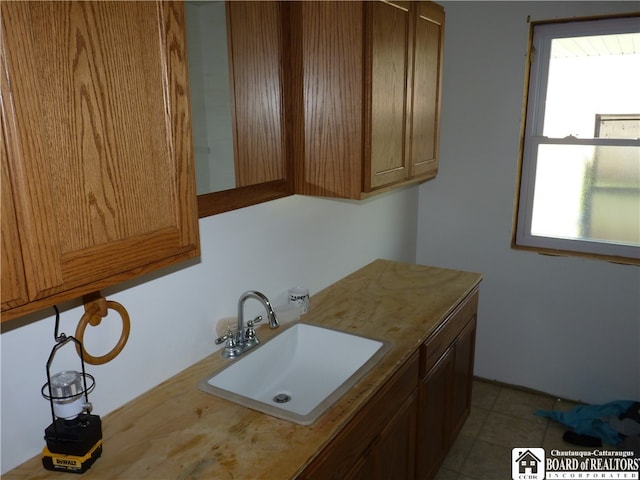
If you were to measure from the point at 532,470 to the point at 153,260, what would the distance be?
94.2 inches

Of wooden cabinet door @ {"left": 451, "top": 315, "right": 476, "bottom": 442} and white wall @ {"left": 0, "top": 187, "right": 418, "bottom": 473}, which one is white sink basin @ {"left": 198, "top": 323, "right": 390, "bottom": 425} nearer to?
white wall @ {"left": 0, "top": 187, "right": 418, "bottom": 473}

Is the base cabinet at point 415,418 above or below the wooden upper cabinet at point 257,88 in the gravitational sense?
below

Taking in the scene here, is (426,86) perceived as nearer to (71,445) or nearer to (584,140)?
(584,140)

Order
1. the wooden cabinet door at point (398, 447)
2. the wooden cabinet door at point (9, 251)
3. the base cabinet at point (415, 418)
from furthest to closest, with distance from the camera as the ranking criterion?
the wooden cabinet door at point (398, 447)
the base cabinet at point (415, 418)
the wooden cabinet door at point (9, 251)

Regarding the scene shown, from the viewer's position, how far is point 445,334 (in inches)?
87.4

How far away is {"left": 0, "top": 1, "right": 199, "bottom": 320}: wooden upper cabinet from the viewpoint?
0.86 meters

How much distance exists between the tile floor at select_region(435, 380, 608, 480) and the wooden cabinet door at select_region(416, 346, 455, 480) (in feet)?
1.01

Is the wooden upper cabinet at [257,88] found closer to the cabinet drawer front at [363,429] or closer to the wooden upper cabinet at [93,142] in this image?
the wooden upper cabinet at [93,142]

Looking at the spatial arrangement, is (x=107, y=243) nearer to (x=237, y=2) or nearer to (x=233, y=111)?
(x=233, y=111)

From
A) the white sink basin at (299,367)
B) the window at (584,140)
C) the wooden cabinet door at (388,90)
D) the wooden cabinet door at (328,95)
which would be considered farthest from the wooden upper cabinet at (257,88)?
the window at (584,140)

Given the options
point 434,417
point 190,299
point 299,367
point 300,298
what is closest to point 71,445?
point 190,299

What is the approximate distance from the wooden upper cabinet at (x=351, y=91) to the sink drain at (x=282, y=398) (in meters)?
0.79

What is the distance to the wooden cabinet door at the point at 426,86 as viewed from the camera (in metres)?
2.35

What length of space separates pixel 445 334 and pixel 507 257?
49.7 inches
